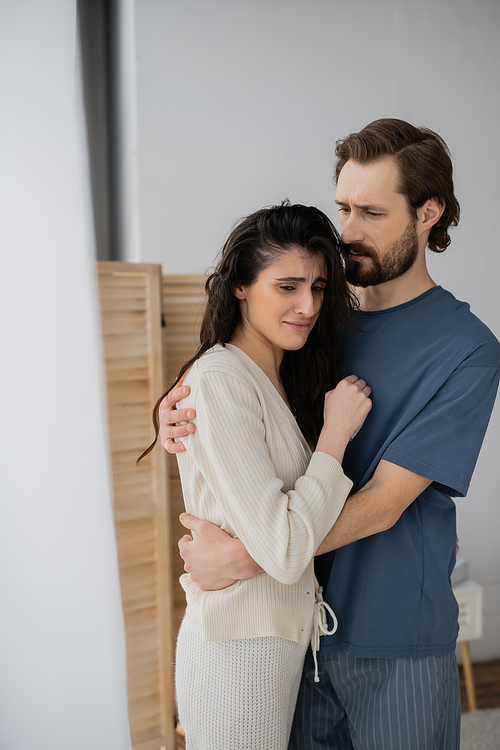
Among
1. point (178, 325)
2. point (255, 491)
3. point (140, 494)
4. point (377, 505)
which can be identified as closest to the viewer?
point (255, 491)

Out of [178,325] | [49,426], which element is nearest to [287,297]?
[49,426]

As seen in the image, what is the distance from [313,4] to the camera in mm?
2434

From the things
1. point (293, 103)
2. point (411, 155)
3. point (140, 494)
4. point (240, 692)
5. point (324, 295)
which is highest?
point (293, 103)

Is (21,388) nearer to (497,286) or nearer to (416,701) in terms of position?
(416,701)

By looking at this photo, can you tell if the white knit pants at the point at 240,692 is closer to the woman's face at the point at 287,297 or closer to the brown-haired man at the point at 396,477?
the brown-haired man at the point at 396,477

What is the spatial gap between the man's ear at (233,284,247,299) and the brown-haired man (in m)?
0.28

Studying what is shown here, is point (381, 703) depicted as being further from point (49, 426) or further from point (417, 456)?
point (49, 426)

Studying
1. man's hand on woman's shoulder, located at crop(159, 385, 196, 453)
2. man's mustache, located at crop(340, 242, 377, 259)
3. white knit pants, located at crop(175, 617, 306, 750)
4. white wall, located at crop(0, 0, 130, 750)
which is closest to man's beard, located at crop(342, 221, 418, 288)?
man's mustache, located at crop(340, 242, 377, 259)

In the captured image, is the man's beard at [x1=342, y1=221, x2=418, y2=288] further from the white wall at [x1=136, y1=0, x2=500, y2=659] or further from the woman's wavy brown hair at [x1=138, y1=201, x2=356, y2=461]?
the white wall at [x1=136, y1=0, x2=500, y2=659]

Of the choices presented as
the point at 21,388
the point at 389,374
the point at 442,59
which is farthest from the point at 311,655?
the point at 442,59

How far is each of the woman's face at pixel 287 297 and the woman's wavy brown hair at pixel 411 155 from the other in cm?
30

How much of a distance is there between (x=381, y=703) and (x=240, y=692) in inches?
12.8

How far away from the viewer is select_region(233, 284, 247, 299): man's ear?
120cm

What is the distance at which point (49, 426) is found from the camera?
1.20 meters
